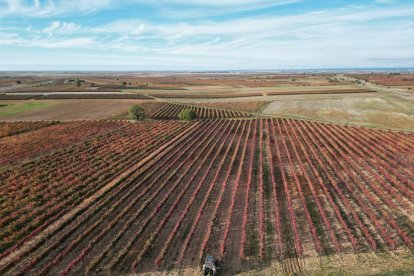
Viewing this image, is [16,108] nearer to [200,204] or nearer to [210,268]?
[200,204]

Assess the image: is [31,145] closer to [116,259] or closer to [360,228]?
[116,259]

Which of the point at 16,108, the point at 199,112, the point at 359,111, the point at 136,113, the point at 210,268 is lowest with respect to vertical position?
the point at 210,268

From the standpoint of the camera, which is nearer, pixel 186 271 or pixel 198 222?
pixel 186 271

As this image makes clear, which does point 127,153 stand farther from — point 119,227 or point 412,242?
point 412,242

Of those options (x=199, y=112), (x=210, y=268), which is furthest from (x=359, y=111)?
(x=210, y=268)

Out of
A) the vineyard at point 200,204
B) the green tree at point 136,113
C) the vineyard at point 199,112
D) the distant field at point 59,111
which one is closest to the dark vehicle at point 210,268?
the vineyard at point 200,204

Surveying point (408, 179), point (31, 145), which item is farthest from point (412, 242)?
point (31, 145)

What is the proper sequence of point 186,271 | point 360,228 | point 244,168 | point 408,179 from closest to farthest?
point 186,271, point 360,228, point 408,179, point 244,168

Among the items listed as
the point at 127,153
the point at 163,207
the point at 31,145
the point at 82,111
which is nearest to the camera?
the point at 163,207
